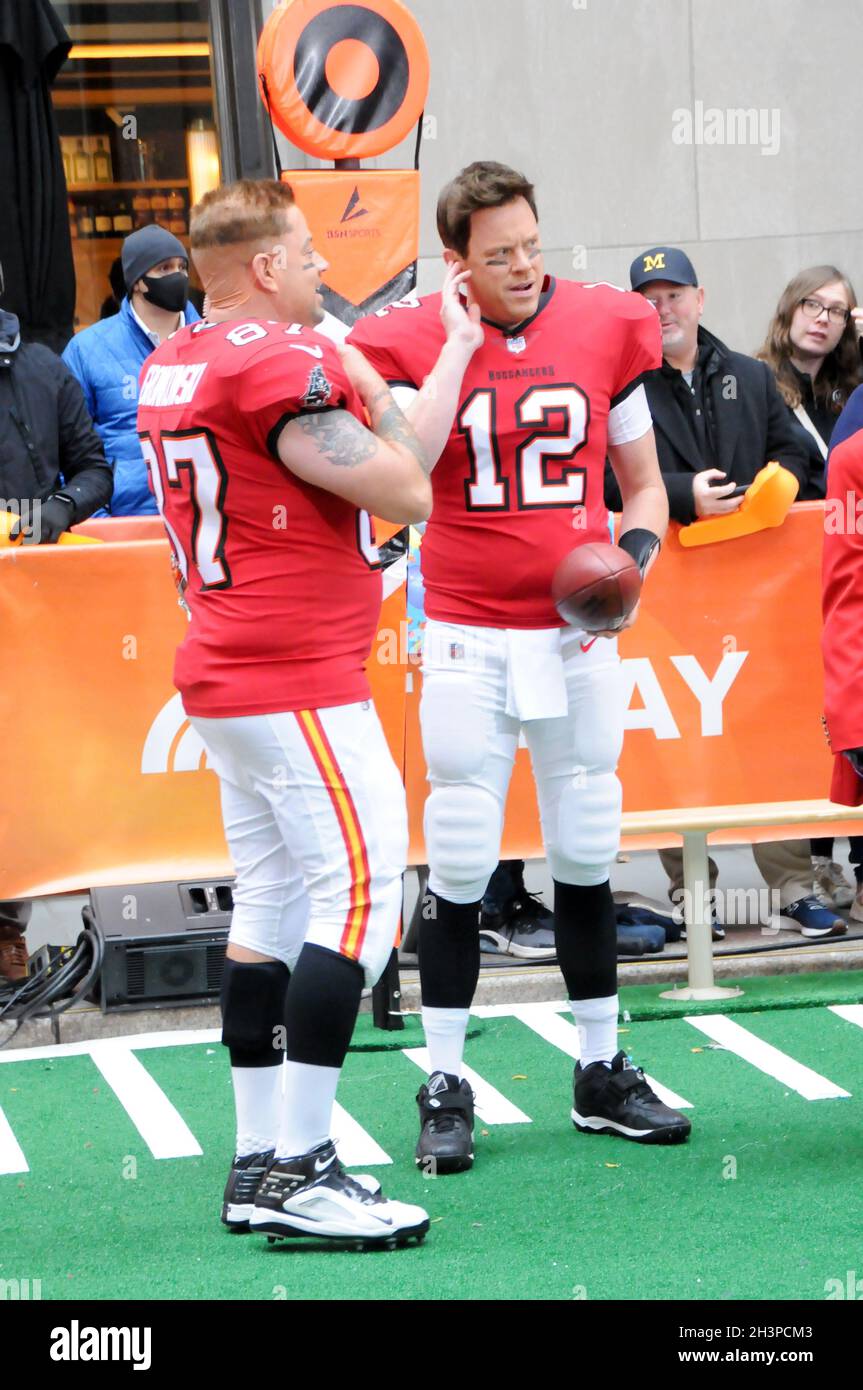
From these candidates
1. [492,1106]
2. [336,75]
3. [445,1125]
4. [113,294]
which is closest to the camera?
[445,1125]

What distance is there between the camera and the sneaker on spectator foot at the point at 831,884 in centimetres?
700

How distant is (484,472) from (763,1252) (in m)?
1.89

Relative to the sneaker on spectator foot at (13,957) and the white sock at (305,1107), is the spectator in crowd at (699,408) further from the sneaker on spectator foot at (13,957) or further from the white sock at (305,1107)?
the white sock at (305,1107)

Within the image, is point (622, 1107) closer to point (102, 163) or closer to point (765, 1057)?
point (765, 1057)

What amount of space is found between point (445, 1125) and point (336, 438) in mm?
1844

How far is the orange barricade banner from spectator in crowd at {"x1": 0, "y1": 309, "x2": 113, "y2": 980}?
185 mm

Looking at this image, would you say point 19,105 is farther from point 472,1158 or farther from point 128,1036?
point 472,1158

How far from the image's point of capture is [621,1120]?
4.77 metres

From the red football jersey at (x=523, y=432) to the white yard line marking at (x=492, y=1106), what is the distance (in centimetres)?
134

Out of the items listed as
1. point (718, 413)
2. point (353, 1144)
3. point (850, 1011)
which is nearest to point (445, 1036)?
→ point (353, 1144)

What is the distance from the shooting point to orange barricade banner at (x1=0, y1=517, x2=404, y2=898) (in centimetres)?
623

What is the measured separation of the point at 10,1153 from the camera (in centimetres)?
492

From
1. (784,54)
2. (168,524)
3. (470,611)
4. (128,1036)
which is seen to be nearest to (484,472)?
(470,611)
